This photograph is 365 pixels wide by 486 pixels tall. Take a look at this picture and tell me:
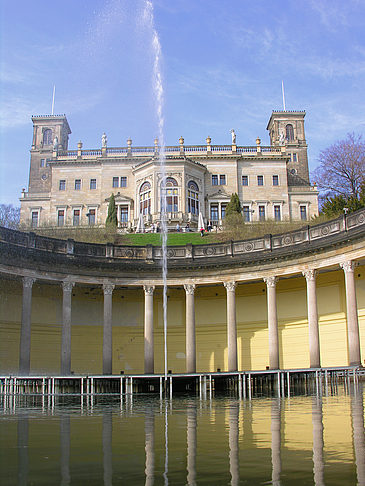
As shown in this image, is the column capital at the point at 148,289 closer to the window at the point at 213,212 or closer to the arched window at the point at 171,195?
the arched window at the point at 171,195

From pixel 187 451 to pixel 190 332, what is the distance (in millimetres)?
37211

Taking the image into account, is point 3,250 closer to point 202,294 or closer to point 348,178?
point 202,294

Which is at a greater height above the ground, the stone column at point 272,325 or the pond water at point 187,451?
the stone column at point 272,325

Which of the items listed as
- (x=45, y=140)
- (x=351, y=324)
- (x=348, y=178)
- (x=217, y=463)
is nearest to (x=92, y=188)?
(x=45, y=140)

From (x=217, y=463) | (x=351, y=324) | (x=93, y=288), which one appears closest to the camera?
(x=217, y=463)

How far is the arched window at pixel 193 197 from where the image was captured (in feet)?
340

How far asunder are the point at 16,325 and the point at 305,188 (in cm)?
7777

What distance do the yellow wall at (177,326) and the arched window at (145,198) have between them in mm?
51894

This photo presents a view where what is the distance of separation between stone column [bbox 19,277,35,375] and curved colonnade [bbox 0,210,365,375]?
0.24ft

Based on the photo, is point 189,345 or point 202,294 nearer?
point 189,345

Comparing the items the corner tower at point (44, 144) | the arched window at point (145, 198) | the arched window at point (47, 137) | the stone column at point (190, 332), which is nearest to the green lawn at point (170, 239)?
the stone column at point (190, 332)

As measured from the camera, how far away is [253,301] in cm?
5081

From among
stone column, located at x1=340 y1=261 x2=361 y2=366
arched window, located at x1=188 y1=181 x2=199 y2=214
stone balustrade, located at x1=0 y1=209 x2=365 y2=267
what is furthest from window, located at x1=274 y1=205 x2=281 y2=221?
stone column, located at x1=340 y1=261 x2=361 y2=366

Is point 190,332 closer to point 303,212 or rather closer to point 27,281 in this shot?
point 27,281
